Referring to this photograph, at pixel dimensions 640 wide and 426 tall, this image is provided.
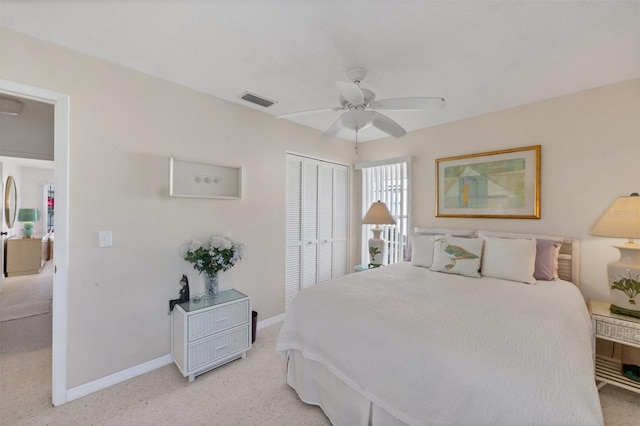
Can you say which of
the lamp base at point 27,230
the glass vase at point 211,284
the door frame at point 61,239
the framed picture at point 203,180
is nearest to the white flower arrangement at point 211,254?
the glass vase at point 211,284

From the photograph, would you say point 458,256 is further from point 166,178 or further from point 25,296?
point 25,296

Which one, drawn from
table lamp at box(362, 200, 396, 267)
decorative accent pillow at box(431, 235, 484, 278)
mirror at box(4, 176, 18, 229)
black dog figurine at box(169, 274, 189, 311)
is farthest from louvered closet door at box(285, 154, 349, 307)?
mirror at box(4, 176, 18, 229)

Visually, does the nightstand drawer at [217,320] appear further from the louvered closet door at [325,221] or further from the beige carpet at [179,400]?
the louvered closet door at [325,221]

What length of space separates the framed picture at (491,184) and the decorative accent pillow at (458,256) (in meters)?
0.64

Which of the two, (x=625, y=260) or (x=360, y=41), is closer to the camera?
(x=360, y=41)

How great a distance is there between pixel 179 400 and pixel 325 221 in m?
2.56

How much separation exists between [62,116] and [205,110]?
105 cm

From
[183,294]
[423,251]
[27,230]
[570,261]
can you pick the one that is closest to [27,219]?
[27,230]

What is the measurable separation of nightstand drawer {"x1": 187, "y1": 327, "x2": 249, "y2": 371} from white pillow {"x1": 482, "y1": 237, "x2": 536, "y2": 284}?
231cm

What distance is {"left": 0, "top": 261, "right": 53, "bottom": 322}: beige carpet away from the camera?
342 cm

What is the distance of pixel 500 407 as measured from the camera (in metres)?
0.99

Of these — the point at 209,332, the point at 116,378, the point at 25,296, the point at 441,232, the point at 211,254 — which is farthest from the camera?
the point at 25,296

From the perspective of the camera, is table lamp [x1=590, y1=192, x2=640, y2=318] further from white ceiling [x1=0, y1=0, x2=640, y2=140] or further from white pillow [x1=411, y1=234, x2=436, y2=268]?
white pillow [x1=411, y1=234, x2=436, y2=268]

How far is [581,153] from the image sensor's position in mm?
2451
